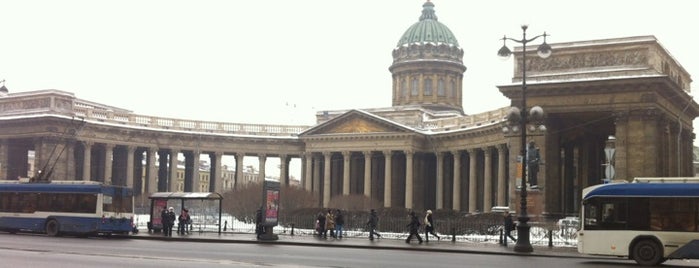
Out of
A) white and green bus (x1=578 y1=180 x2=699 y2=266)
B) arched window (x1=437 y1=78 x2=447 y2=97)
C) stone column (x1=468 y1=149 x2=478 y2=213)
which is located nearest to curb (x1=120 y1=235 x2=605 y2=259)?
white and green bus (x1=578 y1=180 x2=699 y2=266)

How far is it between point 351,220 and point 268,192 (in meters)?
14.5

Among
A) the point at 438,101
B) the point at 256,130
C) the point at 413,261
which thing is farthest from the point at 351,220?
the point at 438,101

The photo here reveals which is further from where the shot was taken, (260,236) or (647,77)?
(647,77)

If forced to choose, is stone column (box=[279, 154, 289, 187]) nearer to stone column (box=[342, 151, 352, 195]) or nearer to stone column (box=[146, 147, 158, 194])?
stone column (box=[342, 151, 352, 195])

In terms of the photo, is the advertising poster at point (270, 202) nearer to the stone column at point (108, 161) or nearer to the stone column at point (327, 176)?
the stone column at point (108, 161)

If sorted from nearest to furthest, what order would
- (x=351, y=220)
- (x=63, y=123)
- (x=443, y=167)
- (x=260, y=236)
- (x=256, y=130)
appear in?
(x=260, y=236), (x=351, y=220), (x=63, y=123), (x=443, y=167), (x=256, y=130)

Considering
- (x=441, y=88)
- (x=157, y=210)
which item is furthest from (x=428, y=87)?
(x=157, y=210)

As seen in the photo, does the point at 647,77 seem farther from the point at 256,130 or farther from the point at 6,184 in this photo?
the point at 256,130

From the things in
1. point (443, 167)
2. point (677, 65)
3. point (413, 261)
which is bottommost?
point (413, 261)

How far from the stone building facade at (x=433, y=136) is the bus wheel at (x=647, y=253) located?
22545 mm

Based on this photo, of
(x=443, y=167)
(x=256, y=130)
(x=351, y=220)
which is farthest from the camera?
(x=256, y=130)

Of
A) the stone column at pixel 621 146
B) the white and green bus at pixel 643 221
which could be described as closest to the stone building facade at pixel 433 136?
the stone column at pixel 621 146

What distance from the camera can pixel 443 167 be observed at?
94.4 m

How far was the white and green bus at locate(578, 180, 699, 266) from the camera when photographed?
28.6m
